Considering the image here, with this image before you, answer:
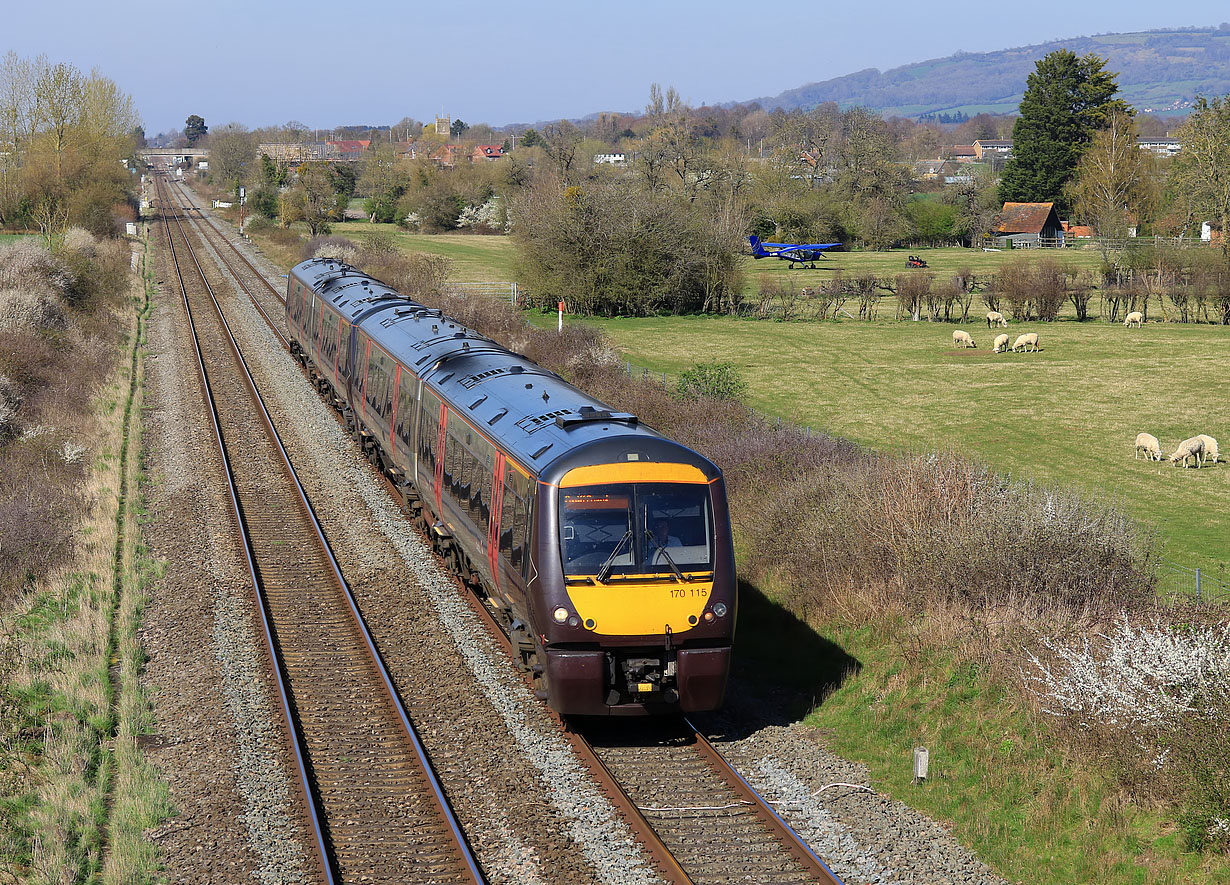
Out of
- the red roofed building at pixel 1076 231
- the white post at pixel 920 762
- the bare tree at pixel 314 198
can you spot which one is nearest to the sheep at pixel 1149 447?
the white post at pixel 920 762

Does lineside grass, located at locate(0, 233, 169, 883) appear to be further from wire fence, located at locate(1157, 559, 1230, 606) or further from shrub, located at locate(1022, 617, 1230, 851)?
wire fence, located at locate(1157, 559, 1230, 606)

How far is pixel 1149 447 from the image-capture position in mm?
26422

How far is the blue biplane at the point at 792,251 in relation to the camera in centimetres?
7831

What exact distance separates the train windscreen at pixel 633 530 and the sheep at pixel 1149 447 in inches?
744

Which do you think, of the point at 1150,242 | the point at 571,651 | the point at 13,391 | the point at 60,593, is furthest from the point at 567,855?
the point at 1150,242

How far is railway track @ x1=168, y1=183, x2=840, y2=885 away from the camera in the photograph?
365 inches

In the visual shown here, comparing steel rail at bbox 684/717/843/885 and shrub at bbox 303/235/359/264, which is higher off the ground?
shrub at bbox 303/235/359/264

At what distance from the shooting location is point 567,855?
31.0ft

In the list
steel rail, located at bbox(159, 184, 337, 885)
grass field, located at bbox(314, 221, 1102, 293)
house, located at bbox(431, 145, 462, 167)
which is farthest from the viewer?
house, located at bbox(431, 145, 462, 167)

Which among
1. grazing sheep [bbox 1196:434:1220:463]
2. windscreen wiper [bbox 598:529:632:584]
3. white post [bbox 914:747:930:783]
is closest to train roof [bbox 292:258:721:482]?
windscreen wiper [bbox 598:529:632:584]

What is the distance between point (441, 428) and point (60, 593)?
577cm

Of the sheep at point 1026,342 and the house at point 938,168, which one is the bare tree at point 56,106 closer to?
the sheep at point 1026,342

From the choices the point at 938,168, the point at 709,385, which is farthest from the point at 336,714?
the point at 938,168

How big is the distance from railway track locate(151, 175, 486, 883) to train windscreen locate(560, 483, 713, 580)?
2579 mm
